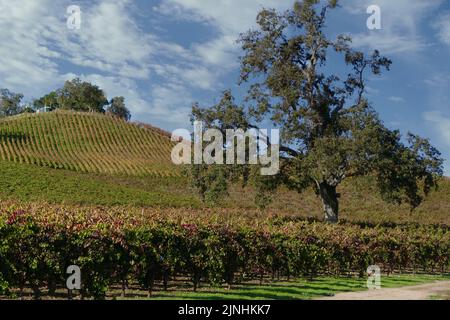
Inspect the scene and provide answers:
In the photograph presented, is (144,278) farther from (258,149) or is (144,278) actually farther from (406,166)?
(406,166)

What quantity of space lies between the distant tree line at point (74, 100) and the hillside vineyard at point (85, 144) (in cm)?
3525

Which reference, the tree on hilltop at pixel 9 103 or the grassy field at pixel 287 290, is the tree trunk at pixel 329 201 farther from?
the tree on hilltop at pixel 9 103

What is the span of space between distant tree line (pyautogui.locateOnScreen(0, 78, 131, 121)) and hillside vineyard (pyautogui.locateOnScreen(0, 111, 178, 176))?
35.2 meters

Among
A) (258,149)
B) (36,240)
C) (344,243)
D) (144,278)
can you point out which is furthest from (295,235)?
(258,149)

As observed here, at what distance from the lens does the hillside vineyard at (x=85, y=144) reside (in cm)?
7450

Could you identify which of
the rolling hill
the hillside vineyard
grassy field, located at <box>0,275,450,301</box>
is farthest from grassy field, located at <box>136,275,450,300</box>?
the hillside vineyard

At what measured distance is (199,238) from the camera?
16.0 metres

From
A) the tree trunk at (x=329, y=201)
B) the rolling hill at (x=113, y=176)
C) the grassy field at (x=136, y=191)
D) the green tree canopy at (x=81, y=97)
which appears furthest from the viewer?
the green tree canopy at (x=81, y=97)

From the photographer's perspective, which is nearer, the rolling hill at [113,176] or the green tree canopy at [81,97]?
the rolling hill at [113,176]

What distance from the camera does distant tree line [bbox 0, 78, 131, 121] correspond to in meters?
144

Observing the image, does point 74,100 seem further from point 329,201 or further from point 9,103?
point 329,201

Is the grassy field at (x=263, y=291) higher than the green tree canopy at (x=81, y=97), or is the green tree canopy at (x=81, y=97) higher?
the green tree canopy at (x=81, y=97)

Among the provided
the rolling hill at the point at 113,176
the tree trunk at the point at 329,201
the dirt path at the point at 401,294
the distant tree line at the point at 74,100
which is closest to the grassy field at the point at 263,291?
the dirt path at the point at 401,294

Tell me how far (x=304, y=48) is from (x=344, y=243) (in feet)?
65.0
